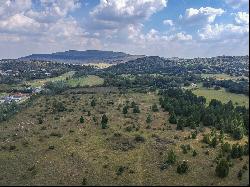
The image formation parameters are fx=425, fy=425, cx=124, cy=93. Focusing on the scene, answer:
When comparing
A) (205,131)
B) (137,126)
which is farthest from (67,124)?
(205,131)

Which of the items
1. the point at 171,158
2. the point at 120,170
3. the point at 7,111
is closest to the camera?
the point at 120,170

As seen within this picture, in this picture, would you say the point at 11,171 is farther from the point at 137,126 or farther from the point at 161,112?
the point at 161,112

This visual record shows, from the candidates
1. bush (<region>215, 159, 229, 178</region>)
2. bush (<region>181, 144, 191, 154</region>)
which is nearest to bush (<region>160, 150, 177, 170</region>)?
bush (<region>181, 144, 191, 154</region>)

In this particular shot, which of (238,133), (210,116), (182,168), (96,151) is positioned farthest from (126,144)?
(210,116)

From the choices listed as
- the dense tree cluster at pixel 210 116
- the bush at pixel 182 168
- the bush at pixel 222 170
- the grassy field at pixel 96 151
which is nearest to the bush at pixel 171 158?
the grassy field at pixel 96 151

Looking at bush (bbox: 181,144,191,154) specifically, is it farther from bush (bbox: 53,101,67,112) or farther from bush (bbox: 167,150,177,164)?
bush (bbox: 53,101,67,112)

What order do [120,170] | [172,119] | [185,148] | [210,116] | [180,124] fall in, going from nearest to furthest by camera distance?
1. [120,170]
2. [185,148]
3. [180,124]
4. [210,116]
5. [172,119]

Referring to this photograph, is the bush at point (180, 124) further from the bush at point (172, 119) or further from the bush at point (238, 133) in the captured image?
the bush at point (238, 133)

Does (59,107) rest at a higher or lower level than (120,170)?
lower

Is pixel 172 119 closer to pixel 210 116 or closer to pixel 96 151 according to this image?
pixel 210 116
